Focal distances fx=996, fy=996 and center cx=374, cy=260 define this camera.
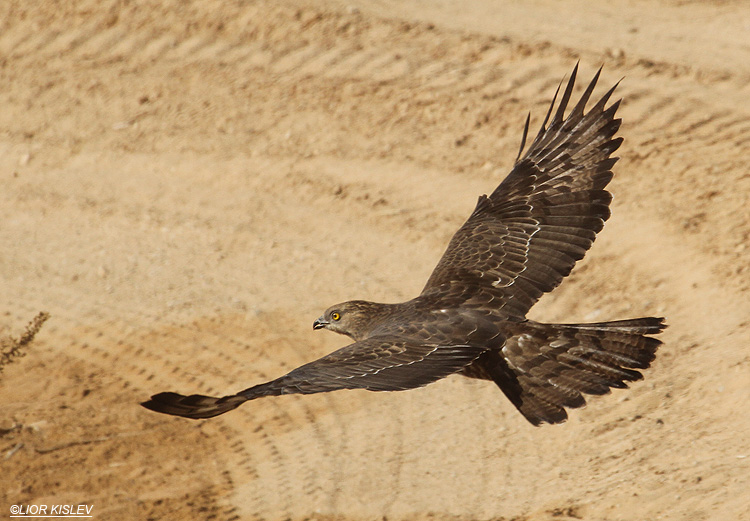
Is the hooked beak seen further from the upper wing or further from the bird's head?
the upper wing

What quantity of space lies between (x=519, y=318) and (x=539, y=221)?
0.85 m

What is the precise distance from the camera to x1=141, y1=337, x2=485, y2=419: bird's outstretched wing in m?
5.58

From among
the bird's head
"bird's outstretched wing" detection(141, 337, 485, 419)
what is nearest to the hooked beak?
the bird's head

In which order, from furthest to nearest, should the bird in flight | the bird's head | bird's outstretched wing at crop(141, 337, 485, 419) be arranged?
the bird's head, the bird in flight, bird's outstretched wing at crop(141, 337, 485, 419)

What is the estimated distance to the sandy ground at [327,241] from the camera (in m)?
8.34

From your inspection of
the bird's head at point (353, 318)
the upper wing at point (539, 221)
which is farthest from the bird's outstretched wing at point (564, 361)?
the bird's head at point (353, 318)

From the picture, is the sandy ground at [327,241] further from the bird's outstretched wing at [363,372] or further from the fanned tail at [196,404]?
the fanned tail at [196,404]

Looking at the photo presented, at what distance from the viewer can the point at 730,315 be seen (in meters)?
9.17

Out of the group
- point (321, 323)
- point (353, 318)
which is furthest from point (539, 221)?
point (321, 323)

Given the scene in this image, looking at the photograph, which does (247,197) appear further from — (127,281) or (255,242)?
(127,281)

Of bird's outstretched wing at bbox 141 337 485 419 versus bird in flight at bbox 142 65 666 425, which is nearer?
bird's outstretched wing at bbox 141 337 485 419

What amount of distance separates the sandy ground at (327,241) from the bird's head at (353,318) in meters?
1.23

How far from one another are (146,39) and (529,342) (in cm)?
966

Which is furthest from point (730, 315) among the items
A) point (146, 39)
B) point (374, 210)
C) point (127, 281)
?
point (146, 39)
